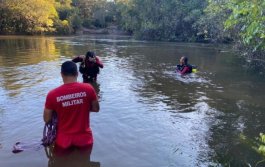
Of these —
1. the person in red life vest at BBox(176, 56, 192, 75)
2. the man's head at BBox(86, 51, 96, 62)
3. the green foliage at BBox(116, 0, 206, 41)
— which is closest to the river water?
the person in red life vest at BBox(176, 56, 192, 75)

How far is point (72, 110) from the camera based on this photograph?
5164mm

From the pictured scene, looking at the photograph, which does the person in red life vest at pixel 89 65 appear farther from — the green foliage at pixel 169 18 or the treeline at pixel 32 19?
the treeline at pixel 32 19

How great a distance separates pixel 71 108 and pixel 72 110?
2.2 inches

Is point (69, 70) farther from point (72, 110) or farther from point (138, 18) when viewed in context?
point (138, 18)

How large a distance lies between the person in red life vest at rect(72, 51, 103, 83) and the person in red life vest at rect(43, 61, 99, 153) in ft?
20.9

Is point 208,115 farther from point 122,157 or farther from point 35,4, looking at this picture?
point 35,4

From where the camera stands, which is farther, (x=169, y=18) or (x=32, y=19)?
(x=32, y=19)

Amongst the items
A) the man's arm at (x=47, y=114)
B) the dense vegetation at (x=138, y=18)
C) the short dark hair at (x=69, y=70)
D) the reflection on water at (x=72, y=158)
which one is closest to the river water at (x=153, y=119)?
the reflection on water at (x=72, y=158)

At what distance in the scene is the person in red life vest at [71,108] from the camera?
4.97 meters

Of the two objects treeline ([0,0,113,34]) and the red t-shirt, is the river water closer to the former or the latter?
the red t-shirt

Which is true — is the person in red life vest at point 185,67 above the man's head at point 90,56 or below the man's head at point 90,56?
below

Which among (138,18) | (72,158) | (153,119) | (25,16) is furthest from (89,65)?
(25,16)

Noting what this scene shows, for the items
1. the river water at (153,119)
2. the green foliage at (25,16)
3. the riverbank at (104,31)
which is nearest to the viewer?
the river water at (153,119)

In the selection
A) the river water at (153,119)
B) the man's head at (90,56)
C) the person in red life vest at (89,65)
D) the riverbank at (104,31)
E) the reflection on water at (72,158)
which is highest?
the man's head at (90,56)
